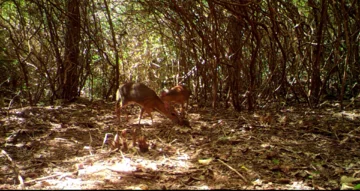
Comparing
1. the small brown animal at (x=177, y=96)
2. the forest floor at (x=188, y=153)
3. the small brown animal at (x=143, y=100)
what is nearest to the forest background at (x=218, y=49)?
the small brown animal at (x=177, y=96)

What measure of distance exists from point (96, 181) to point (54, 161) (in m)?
0.94

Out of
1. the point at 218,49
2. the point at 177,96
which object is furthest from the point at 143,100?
the point at 218,49

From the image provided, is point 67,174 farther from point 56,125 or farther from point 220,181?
point 56,125

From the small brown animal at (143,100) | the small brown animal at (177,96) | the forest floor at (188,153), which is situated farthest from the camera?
the small brown animal at (177,96)

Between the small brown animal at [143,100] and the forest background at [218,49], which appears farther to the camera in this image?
the forest background at [218,49]

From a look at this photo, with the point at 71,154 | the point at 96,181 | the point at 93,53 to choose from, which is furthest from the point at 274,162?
the point at 93,53

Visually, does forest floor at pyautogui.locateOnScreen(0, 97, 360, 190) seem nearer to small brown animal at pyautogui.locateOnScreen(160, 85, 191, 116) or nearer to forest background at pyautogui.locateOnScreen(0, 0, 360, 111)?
small brown animal at pyautogui.locateOnScreen(160, 85, 191, 116)

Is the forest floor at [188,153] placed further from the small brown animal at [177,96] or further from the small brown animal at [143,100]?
the small brown animal at [177,96]

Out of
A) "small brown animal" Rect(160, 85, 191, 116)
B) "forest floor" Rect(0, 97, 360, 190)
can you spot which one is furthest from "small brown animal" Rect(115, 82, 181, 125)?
"small brown animal" Rect(160, 85, 191, 116)

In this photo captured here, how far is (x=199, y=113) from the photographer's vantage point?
21.0 ft

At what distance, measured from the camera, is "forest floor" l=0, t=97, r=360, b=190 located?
2.84 metres

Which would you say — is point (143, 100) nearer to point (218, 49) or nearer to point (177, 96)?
point (177, 96)

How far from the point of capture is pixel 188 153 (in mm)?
3762

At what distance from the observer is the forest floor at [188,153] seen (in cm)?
284
